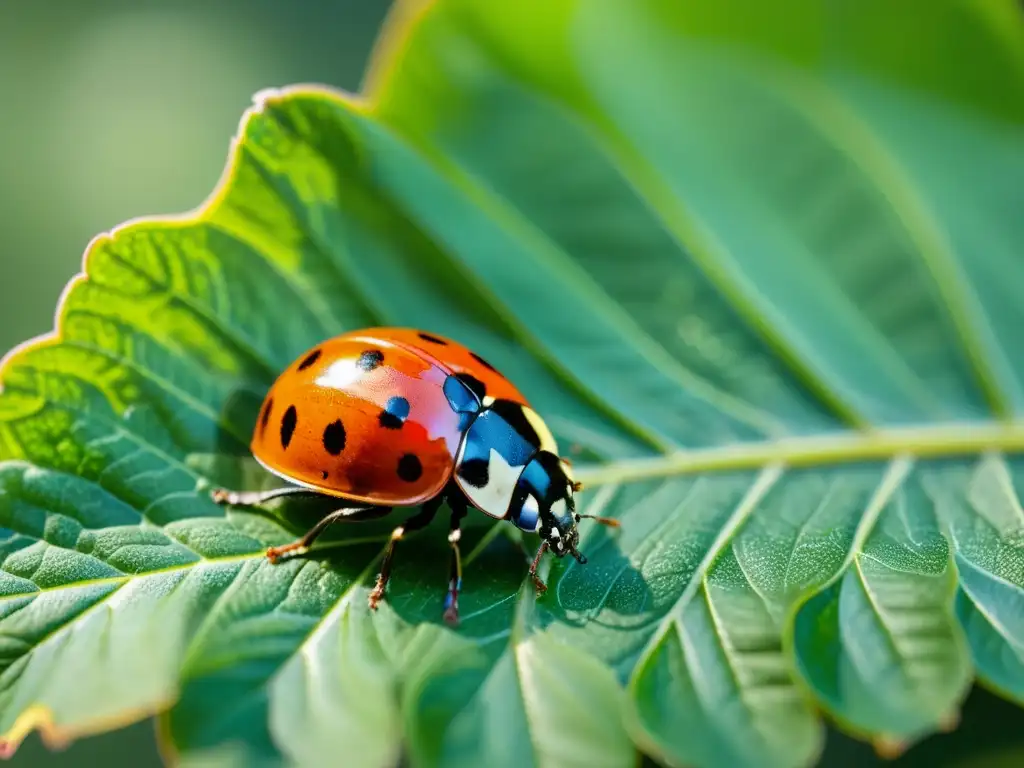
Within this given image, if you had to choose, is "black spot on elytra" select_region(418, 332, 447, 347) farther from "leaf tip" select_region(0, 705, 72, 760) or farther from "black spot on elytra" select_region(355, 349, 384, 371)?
"leaf tip" select_region(0, 705, 72, 760)

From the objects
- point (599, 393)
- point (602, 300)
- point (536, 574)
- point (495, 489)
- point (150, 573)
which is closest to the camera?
point (150, 573)

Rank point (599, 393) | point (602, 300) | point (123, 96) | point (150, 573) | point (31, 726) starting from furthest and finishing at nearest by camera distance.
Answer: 1. point (123, 96)
2. point (602, 300)
3. point (599, 393)
4. point (150, 573)
5. point (31, 726)

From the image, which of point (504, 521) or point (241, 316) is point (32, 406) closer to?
point (241, 316)

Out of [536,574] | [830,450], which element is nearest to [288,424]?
[536,574]

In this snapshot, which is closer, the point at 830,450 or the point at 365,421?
the point at 365,421

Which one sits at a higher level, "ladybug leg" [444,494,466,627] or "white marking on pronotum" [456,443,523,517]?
"white marking on pronotum" [456,443,523,517]

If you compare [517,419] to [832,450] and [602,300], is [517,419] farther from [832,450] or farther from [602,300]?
[832,450]

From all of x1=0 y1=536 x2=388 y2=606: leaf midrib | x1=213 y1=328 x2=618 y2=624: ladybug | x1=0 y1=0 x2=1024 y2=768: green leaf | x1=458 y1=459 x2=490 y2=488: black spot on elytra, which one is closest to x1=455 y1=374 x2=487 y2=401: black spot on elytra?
x1=213 y1=328 x2=618 y2=624: ladybug


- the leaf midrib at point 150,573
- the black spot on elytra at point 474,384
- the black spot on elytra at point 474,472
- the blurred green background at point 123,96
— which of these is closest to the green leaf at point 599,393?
the leaf midrib at point 150,573
